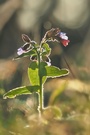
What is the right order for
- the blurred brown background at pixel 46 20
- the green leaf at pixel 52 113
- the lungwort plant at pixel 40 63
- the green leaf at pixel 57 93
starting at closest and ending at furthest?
the green leaf at pixel 52 113, the lungwort plant at pixel 40 63, the green leaf at pixel 57 93, the blurred brown background at pixel 46 20

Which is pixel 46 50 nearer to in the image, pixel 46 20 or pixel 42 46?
pixel 42 46

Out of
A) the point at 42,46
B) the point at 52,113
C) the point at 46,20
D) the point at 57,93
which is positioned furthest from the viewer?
the point at 46,20

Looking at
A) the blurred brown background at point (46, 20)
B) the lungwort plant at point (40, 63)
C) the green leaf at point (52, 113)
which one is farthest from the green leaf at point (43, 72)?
the blurred brown background at point (46, 20)

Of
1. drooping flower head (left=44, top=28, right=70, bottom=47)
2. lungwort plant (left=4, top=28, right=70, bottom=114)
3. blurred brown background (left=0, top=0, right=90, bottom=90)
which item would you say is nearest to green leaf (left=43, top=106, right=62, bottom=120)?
lungwort plant (left=4, top=28, right=70, bottom=114)

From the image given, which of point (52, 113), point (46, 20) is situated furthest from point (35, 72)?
point (46, 20)

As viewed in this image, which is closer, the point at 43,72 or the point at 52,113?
the point at 52,113

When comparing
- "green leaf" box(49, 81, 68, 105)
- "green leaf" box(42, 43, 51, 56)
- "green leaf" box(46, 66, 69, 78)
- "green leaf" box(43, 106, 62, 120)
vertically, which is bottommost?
"green leaf" box(49, 81, 68, 105)

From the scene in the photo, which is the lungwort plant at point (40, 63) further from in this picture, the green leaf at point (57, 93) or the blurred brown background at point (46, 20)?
the blurred brown background at point (46, 20)

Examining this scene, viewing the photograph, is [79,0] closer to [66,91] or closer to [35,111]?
[66,91]

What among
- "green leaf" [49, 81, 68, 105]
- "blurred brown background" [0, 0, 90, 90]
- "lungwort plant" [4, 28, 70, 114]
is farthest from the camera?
"blurred brown background" [0, 0, 90, 90]

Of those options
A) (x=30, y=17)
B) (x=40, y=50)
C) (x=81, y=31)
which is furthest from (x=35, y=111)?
(x=30, y=17)

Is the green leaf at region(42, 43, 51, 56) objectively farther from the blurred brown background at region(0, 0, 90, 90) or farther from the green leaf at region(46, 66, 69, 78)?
the blurred brown background at region(0, 0, 90, 90)
